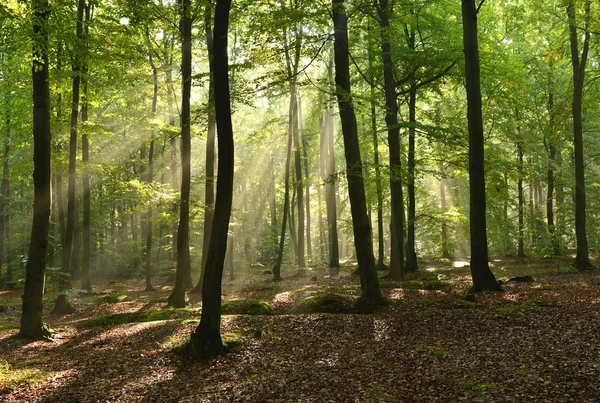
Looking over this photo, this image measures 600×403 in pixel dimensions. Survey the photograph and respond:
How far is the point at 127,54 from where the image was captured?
1441cm

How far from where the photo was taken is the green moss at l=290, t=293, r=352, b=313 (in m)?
11.7

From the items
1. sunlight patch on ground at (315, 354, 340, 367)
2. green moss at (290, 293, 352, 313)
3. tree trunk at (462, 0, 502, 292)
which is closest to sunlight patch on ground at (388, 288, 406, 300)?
green moss at (290, 293, 352, 313)

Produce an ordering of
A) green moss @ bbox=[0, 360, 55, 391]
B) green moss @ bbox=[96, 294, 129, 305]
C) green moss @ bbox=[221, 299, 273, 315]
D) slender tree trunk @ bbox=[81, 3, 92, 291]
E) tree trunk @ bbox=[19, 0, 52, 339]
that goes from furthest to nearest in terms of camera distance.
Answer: green moss @ bbox=[96, 294, 129, 305] < slender tree trunk @ bbox=[81, 3, 92, 291] < green moss @ bbox=[221, 299, 273, 315] < tree trunk @ bbox=[19, 0, 52, 339] < green moss @ bbox=[0, 360, 55, 391]

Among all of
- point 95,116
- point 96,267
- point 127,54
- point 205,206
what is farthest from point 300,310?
point 96,267

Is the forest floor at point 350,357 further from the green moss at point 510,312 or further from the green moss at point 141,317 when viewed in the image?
the green moss at point 141,317

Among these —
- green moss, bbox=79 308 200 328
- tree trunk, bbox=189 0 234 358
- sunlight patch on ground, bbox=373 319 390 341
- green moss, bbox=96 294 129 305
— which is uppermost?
tree trunk, bbox=189 0 234 358

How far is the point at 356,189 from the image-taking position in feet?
36.7

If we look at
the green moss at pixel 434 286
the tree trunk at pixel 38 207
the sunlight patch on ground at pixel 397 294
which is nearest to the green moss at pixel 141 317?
the tree trunk at pixel 38 207

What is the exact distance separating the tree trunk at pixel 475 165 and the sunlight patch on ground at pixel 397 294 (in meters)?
2.06

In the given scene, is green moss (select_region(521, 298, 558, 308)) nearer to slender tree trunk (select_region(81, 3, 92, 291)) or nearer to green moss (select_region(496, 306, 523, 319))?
green moss (select_region(496, 306, 523, 319))

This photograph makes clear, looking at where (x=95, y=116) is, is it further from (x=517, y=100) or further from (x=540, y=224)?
(x=540, y=224)

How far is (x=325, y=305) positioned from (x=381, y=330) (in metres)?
3.00

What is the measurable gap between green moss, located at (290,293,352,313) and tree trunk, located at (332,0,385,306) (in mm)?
766

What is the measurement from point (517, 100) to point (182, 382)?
1708cm
